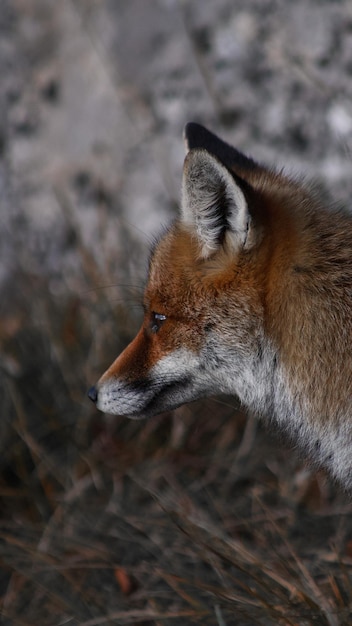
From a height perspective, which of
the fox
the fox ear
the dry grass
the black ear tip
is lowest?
the dry grass

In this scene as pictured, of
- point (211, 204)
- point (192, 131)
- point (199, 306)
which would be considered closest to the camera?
point (211, 204)

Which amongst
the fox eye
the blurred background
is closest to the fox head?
the fox eye

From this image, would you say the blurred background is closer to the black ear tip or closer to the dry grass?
the dry grass

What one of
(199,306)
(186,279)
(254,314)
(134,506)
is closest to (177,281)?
(186,279)

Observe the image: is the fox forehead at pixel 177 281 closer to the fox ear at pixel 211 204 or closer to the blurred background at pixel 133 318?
the fox ear at pixel 211 204

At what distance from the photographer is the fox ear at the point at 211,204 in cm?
274

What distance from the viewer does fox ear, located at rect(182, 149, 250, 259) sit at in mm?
2738

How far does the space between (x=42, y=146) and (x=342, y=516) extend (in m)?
4.13

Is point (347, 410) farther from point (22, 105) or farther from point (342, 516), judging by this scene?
point (22, 105)

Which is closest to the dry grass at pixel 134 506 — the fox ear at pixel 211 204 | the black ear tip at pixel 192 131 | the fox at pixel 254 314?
the fox at pixel 254 314

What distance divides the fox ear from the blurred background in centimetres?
97

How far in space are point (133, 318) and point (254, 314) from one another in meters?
2.15

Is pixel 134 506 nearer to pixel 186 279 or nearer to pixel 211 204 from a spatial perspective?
pixel 186 279

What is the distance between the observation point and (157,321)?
3.14 metres
